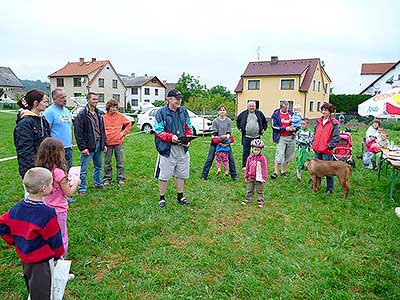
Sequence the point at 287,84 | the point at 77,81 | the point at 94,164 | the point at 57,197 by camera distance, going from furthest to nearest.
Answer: the point at 77,81
the point at 287,84
the point at 94,164
the point at 57,197

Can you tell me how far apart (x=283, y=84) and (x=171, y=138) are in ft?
102

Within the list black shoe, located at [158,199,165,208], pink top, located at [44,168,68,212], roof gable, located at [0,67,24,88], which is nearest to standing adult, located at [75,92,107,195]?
black shoe, located at [158,199,165,208]

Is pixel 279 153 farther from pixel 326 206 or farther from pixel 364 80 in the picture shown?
pixel 364 80

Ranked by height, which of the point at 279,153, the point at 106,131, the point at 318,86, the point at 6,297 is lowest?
the point at 6,297

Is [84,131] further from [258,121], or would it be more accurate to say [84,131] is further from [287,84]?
[287,84]

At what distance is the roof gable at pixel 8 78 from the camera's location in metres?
57.0

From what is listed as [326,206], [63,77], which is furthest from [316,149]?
[63,77]

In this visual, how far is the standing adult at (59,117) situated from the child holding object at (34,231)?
2.83 metres

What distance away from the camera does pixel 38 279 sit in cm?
238

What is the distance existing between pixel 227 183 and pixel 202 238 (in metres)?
2.82

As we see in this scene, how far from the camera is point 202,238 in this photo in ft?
13.9

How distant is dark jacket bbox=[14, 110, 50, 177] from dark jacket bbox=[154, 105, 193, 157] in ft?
5.60

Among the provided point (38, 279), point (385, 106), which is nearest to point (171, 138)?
point (38, 279)

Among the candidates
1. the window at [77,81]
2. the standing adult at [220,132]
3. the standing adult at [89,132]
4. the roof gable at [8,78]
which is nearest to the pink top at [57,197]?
the standing adult at [89,132]
